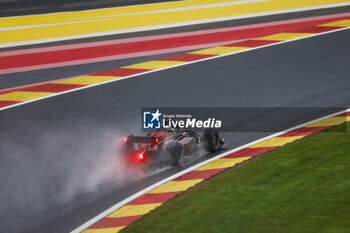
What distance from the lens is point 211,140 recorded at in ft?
38.3

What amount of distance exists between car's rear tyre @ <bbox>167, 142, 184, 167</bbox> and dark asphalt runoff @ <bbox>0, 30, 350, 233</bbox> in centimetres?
13

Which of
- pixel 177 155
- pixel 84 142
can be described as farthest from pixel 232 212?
pixel 84 142

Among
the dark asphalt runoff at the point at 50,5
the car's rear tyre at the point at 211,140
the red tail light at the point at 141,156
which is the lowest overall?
the red tail light at the point at 141,156

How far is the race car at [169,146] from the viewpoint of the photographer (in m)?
11.0

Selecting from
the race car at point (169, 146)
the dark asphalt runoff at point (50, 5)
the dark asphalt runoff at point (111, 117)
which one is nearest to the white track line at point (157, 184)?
the dark asphalt runoff at point (111, 117)

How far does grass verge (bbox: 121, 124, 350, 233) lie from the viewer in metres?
8.44

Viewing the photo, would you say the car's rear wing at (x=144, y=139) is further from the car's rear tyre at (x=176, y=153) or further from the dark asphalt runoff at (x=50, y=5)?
the dark asphalt runoff at (x=50, y=5)

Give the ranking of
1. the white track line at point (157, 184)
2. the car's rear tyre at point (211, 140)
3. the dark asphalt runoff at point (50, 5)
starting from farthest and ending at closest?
the dark asphalt runoff at point (50, 5), the car's rear tyre at point (211, 140), the white track line at point (157, 184)

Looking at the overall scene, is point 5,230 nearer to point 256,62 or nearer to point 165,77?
point 165,77

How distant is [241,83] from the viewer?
15453mm

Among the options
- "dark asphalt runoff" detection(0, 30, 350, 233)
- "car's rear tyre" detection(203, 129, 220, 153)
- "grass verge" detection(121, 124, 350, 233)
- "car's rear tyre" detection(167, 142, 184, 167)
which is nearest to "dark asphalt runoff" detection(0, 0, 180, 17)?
"dark asphalt runoff" detection(0, 30, 350, 233)

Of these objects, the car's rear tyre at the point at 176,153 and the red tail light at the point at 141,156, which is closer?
the red tail light at the point at 141,156

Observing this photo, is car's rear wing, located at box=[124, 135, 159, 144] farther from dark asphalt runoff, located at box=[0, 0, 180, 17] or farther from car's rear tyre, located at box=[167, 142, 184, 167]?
dark asphalt runoff, located at box=[0, 0, 180, 17]

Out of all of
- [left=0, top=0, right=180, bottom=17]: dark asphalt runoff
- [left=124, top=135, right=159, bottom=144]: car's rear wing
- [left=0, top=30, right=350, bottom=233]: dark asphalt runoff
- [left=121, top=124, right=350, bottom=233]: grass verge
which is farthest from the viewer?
[left=0, top=0, right=180, bottom=17]: dark asphalt runoff
